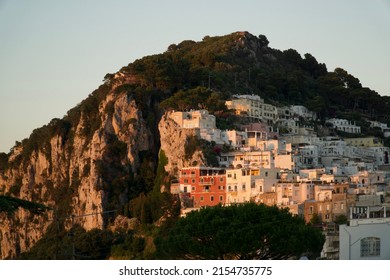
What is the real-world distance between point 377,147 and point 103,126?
9.94 m

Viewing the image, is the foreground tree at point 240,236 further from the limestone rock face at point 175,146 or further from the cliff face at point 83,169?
the cliff face at point 83,169

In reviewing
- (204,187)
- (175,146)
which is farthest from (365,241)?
(175,146)

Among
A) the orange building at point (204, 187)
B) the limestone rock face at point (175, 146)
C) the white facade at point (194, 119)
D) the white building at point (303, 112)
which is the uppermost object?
the white building at point (303, 112)

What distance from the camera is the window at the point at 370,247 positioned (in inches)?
501

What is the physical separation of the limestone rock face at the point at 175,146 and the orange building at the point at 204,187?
84cm

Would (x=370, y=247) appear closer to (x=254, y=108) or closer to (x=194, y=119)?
(x=194, y=119)

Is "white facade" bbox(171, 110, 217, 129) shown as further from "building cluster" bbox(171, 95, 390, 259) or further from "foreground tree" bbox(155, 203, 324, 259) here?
"foreground tree" bbox(155, 203, 324, 259)

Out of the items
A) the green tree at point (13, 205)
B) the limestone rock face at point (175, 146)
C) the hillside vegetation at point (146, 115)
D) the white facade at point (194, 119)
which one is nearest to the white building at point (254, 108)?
the hillside vegetation at point (146, 115)

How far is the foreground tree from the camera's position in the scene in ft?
62.6

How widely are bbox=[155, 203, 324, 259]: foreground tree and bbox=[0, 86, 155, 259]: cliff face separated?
14.3 metres

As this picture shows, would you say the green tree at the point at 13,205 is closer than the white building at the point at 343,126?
Yes

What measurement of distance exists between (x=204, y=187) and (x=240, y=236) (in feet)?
48.8

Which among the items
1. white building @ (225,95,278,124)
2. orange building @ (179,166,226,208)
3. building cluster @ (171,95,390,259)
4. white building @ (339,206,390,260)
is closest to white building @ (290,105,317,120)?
building cluster @ (171,95,390,259)
